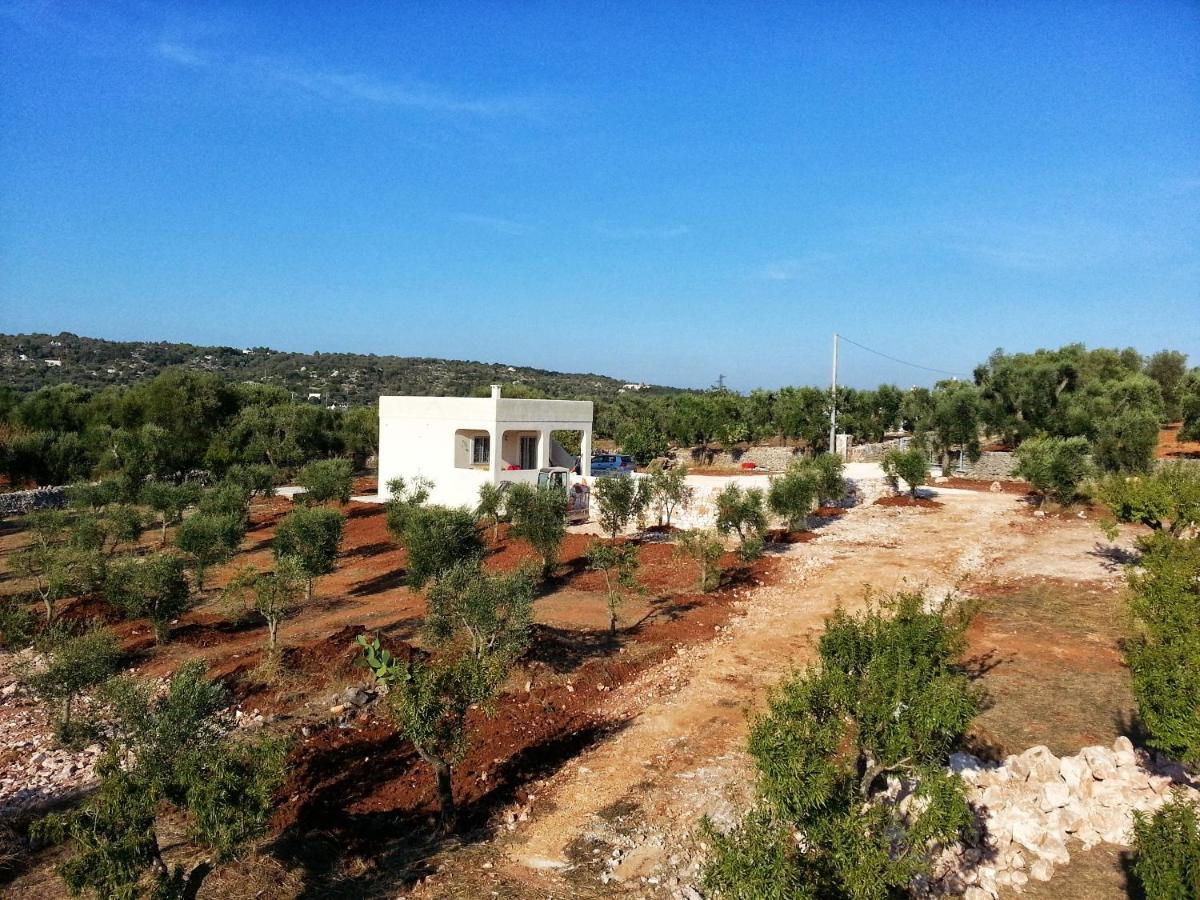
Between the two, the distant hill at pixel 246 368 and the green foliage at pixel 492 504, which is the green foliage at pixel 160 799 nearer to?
the green foliage at pixel 492 504

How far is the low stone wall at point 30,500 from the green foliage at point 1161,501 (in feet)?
126

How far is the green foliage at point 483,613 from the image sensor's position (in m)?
12.1

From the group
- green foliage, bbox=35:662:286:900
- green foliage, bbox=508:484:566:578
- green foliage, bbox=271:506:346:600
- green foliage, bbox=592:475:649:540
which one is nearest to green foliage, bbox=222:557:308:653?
green foliage, bbox=271:506:346:600

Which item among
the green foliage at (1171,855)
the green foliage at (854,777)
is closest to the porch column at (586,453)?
the green foliage at (854,777)

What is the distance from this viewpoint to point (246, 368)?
381 feet

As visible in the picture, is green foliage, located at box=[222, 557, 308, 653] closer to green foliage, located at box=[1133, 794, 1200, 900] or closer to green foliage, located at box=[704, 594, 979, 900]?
green foliage, located at box=[704, 594, 979, 900]

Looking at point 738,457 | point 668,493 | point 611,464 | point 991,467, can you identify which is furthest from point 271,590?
point 738,457

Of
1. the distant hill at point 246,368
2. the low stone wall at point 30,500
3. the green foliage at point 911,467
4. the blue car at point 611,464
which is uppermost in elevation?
the distant hill at point 246,368

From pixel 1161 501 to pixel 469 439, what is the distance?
2467cm

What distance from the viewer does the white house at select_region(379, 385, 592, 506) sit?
103 ft

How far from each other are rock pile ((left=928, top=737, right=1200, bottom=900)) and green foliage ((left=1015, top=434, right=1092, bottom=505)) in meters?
20.6

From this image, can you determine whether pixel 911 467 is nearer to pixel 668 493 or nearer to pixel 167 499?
pixel 668 493

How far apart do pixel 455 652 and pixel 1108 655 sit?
1221cm

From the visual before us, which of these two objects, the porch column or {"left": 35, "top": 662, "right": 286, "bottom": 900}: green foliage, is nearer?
{"left": 35, "top": 662, "right": 286, "bottom": 900}: green foliage
